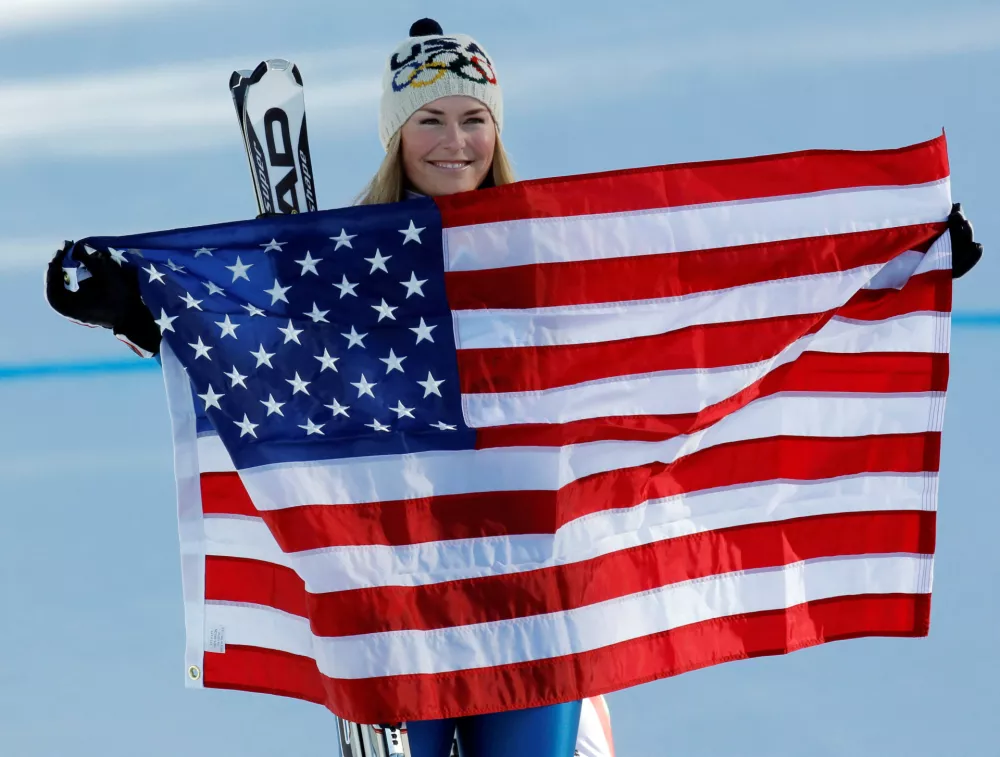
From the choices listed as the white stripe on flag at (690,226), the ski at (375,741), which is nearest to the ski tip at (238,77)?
the white stripe on flag at (690,226)

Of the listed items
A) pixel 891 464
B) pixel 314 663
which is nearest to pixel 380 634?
pixel 314 663

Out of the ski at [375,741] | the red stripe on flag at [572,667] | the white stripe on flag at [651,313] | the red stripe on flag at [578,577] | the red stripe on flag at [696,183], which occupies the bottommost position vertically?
the ski at [375,741]

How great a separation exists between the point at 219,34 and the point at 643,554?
23.7ft

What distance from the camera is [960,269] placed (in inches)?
92.4

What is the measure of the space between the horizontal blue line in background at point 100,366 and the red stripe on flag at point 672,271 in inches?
246

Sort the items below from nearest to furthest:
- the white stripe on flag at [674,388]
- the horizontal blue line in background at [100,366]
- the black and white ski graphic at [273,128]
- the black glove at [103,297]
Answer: the black glove at [103,297]
the white stripe on flag at [674,388]
the black and white ski graphic at [273,128]
the horizontal blue line in background at [100,366]

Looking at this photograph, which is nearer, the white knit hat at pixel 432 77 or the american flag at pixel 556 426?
the american flag at pixel 556 426

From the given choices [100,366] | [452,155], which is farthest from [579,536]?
[100,366]

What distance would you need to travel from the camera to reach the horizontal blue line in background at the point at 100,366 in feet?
27.1

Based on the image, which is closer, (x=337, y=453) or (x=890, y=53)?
(x=337, y=453)

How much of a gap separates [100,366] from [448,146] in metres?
6.78

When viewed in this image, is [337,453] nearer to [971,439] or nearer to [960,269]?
[960,269]

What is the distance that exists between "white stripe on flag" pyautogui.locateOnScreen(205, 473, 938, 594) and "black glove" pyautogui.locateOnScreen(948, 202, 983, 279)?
39cm

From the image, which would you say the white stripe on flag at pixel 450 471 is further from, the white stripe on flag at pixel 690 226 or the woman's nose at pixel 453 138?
the woman's nose at pixel 453 138
